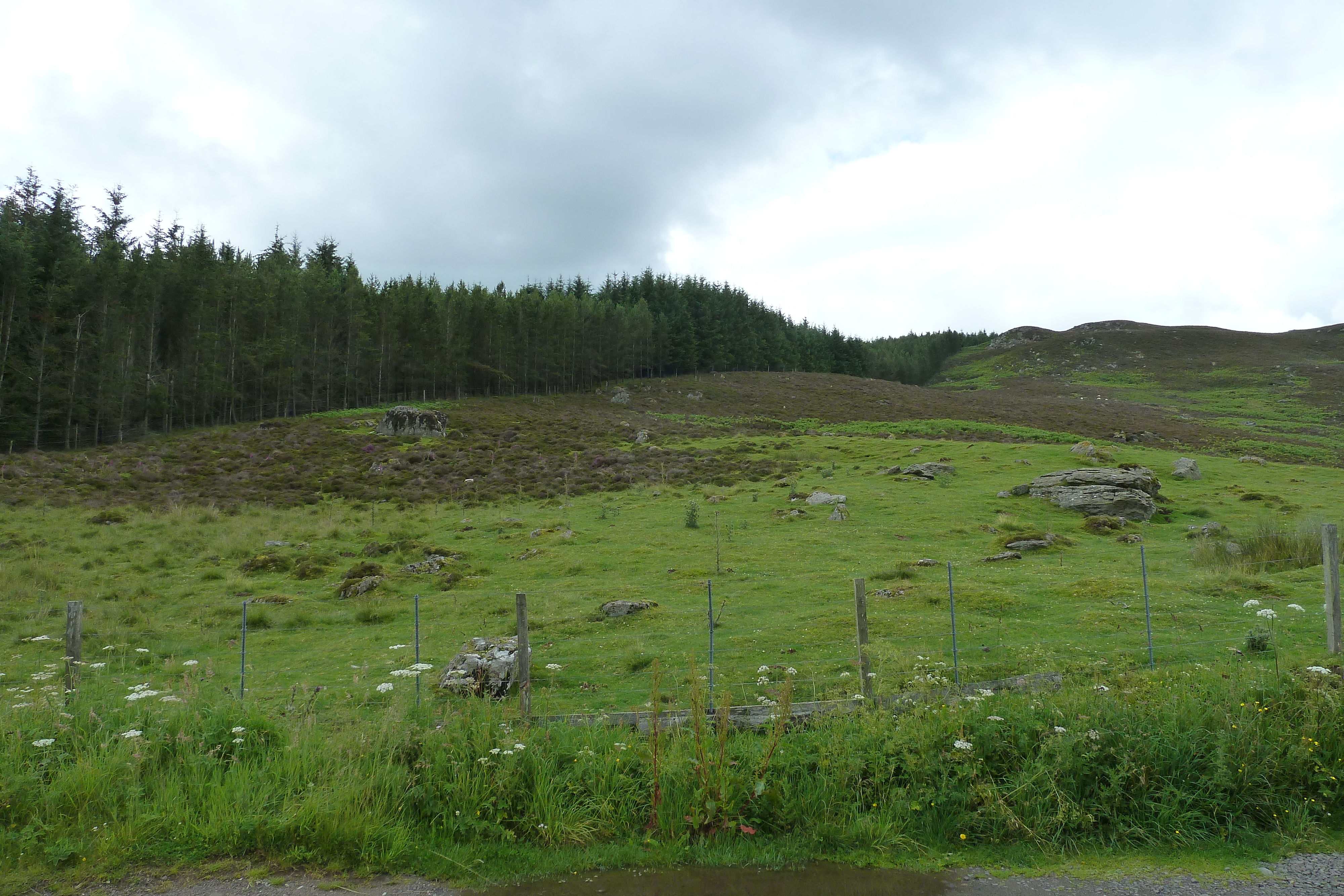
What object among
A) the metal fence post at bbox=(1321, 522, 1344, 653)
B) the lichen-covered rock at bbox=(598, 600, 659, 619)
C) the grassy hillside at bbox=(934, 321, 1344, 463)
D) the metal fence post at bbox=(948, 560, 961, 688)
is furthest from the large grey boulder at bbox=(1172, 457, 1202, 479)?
the lichen-covered rock at bbox=(598, 600, 659, 619)

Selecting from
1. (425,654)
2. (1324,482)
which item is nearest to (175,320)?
(425,654)

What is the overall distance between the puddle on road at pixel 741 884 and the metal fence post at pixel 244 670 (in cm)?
552

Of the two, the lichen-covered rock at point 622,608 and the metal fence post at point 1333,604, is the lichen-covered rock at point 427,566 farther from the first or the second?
the metal fence post at point 1333,604

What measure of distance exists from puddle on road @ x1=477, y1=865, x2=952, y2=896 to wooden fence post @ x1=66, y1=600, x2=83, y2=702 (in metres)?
8.39

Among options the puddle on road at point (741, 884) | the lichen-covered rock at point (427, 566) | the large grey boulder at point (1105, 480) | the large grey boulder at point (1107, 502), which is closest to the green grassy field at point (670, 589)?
the lichen-covered rock at point (427, 566)

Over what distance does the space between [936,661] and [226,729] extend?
10231mm

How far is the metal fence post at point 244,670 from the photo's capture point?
11.4 m

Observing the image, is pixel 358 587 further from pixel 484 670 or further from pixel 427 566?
pixel 484 670

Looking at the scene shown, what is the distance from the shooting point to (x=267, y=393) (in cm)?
7600

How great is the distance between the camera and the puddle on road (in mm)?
6086

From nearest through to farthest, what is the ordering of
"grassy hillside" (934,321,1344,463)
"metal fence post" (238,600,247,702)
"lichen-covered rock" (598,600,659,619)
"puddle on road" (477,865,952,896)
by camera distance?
"puddle on road" (477,865,952,896) < "metal fence post" (238,600,247,702) < "lichen-covered rock" (598,600,659,619) < "grassy hillside" (934,321,1344,463)

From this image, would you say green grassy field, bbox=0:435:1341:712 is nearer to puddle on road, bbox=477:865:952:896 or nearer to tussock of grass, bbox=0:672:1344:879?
tussock of grass, bbox=0:672:1344:879

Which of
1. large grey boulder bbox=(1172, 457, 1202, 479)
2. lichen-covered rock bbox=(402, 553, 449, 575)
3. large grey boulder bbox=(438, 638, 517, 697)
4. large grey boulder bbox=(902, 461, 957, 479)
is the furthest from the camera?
large grey boulder bbox=(902, 461, 957, 479)

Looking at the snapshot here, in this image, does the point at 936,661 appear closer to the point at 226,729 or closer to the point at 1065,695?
the point at 1065,695
